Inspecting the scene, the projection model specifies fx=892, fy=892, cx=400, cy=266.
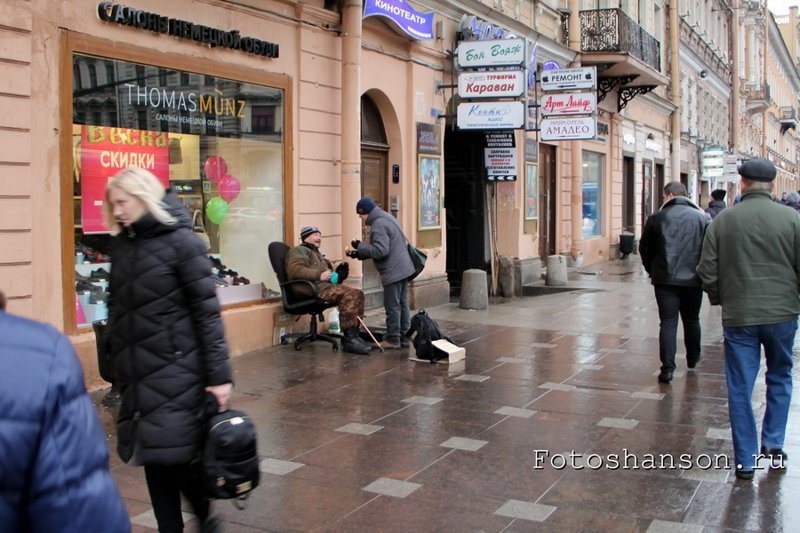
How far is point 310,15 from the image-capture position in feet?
34.0

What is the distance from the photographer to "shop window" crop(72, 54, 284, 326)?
7.64m


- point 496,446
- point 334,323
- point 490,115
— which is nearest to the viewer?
point 496,446

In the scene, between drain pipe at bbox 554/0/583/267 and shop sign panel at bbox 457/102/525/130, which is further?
drain pipe at bbox 554/0/583/267

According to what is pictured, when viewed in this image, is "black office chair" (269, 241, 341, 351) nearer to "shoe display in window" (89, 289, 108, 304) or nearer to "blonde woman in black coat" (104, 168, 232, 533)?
"shoe display in window" (89, 289, 108, 304)

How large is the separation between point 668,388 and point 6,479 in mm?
6732

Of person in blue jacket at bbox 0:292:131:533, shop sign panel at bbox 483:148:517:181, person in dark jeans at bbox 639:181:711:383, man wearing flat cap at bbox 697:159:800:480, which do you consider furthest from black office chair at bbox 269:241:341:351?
person in blue jacket at bbox 0:292:131:533

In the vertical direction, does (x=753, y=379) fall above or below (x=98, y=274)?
below

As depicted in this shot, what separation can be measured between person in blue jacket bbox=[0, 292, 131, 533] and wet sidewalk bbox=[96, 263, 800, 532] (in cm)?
289

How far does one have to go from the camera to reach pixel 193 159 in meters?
8.98

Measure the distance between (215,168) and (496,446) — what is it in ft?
15.9

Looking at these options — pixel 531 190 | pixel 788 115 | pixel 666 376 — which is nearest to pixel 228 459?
pixel 666 376

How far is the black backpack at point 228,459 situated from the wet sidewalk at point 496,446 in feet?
3.26

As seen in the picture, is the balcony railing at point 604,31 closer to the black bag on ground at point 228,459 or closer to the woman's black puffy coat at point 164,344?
the woman's black puffy coat at point 164,344

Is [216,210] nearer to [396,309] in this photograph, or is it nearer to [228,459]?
[396,309]
